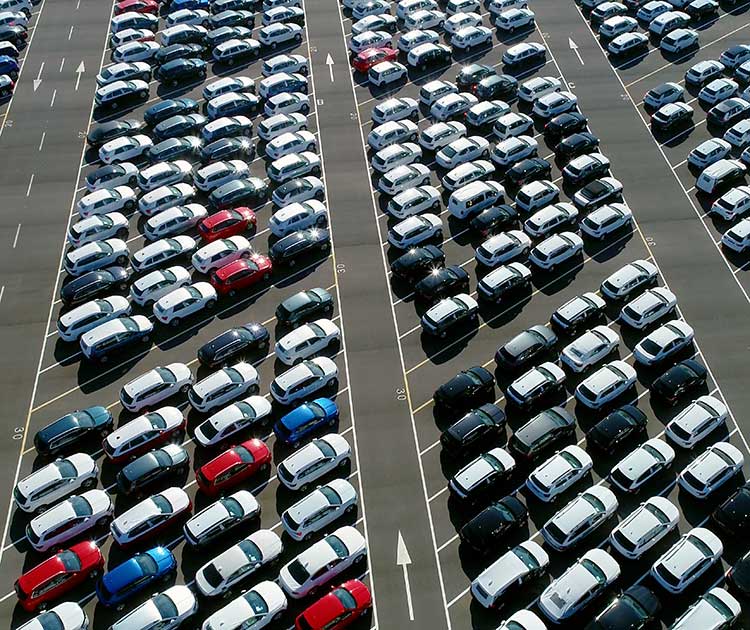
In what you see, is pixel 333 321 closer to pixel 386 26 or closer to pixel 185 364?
pixel 185 364

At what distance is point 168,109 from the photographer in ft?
237

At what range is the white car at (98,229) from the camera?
6144cm

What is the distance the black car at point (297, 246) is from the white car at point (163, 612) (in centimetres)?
2410

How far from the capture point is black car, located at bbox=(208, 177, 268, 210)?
64375 millimetres

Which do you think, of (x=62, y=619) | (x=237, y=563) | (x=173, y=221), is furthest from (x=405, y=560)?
(x=173, y=221)

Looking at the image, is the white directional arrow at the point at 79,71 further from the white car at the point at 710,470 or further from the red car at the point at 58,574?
the white car at the point at 710,470

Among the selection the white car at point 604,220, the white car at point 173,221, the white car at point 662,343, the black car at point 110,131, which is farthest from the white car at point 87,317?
the white car at point 662,343

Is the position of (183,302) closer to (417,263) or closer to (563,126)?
(417,263)

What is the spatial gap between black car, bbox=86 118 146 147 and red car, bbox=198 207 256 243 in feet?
45.5

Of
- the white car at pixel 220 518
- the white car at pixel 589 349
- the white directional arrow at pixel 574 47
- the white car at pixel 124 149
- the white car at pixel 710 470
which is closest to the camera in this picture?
the white car at pixel 220 518

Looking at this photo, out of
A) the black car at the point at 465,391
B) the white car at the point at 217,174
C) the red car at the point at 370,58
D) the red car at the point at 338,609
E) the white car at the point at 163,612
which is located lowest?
the red car at the point at 338,609

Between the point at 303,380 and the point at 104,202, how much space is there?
2314 centimetres

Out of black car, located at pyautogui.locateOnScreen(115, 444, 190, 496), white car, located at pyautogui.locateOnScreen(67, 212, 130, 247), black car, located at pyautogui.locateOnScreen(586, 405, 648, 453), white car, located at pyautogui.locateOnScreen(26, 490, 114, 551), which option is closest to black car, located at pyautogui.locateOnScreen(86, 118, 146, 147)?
white car, located at pyautogui.locateOnScreen(67, 212, 130, 247)

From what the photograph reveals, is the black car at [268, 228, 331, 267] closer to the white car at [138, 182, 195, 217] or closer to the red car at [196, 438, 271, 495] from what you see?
the white car at [138, 182, 195, 217]
